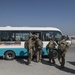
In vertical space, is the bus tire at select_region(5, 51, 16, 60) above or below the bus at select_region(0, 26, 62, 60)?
below

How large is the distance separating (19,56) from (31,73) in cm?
547

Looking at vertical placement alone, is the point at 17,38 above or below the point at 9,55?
above

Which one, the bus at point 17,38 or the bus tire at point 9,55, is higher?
the bus at point 17,38

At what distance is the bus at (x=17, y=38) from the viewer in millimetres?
14859

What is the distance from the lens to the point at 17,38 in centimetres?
1503

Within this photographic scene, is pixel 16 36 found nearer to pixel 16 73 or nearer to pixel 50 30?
pixel 50 30

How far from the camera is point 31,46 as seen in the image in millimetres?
12773

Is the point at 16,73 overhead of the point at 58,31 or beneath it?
beneath

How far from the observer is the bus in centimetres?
1486

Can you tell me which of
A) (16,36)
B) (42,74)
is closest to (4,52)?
(16,36)

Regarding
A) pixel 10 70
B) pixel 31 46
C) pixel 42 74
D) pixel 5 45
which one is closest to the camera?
pixel 42 74

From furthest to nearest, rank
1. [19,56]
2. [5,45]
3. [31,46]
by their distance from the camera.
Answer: [19,56] < [5,45] < [31,46]

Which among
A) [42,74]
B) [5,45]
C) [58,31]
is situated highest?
[58,31]

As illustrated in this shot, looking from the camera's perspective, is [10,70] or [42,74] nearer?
[42,74]
